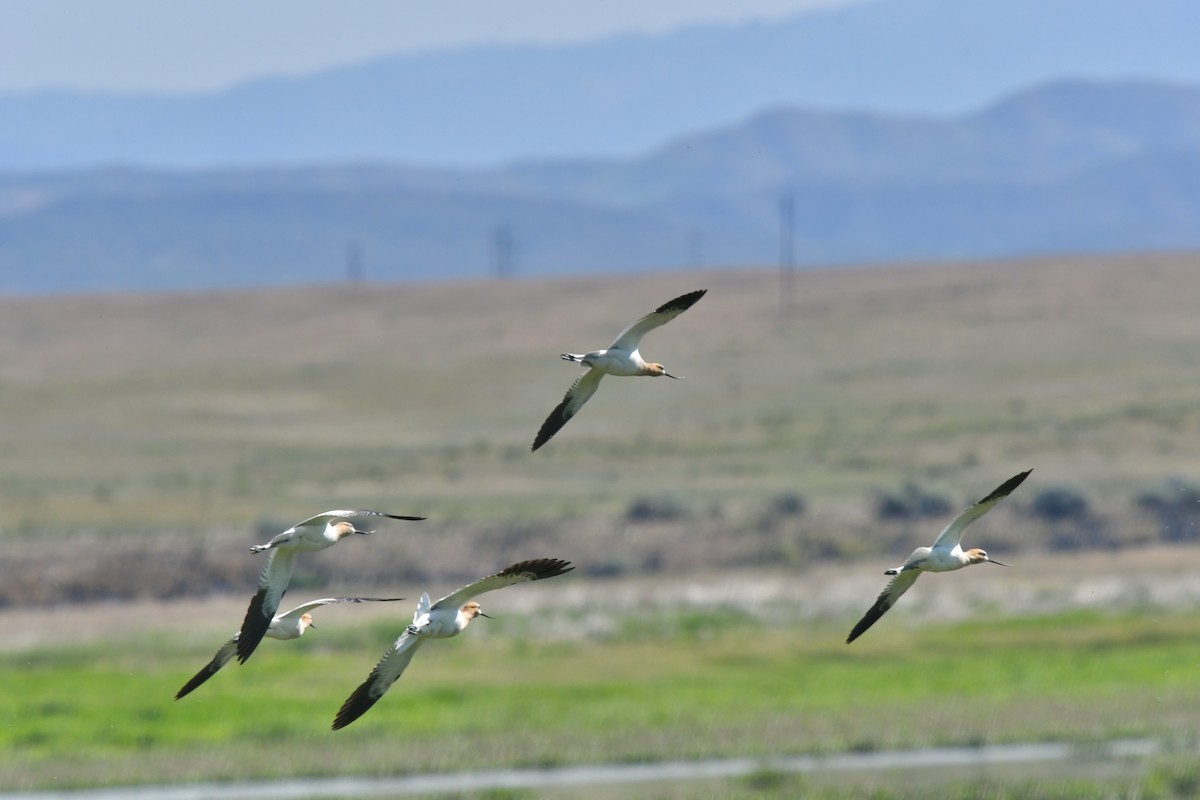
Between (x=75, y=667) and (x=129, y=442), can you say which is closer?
(x=75, y=667)

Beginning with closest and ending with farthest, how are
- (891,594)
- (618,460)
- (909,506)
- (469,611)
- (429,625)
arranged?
(429,625)
(891,594)
(469,611)
(909,506)
(618,460)

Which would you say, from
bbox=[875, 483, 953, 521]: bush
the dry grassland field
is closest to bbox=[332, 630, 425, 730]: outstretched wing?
the dry grassland field

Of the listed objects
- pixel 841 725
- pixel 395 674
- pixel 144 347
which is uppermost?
pixel 395 674

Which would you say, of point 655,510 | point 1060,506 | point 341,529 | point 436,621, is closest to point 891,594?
point 436,621

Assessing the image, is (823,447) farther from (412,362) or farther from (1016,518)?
(412,362)

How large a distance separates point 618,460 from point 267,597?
64521 millimetres

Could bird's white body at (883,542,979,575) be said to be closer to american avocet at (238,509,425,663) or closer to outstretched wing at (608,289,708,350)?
outstretched wing at (608,289,708,350)

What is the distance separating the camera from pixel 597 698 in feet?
127

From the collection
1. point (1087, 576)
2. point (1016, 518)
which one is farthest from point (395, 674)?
point (1016, 518)

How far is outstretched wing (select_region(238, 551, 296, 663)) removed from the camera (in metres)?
11.3

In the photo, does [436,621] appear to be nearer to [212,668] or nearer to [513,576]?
[513,576]

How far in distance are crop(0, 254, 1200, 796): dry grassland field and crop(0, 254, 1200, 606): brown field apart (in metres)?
0.25

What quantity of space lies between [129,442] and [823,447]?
30.7m

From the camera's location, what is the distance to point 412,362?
4341 inches
